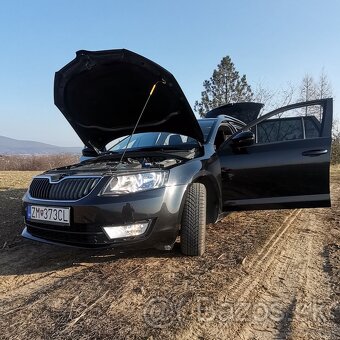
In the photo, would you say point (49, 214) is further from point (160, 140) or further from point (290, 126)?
point (290, 126)

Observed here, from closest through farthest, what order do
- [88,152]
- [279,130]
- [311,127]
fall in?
1. [311,127]
2. [279,130]
3. [88,152]

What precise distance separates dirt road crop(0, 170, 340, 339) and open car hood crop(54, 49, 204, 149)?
1.66 meters

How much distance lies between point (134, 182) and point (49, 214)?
2.92ft

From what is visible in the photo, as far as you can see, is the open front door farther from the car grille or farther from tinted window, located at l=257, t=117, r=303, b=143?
the car grille

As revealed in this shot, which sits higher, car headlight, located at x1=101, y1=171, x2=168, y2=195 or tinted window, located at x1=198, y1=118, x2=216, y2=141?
tinted window, located at x1=198, y1=118, x2=216, y2=141

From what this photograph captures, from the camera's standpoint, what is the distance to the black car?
3.35 m

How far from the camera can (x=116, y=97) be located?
190 inches

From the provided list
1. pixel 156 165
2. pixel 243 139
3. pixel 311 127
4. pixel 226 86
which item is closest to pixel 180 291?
pixel 156 165

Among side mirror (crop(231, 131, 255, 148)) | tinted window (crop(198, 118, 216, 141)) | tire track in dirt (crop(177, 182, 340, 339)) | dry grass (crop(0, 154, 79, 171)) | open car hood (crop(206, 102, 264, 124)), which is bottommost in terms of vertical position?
dry grass (crop(0, 154, 79, 171))

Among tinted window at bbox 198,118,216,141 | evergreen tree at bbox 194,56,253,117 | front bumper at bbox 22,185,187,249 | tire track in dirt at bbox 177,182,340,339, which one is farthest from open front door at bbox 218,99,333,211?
evergreen tree at bbox 194,56,253,117

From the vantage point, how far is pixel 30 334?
2.39 meters

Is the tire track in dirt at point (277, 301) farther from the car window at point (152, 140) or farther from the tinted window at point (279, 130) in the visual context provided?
the car window at point (152, 140)

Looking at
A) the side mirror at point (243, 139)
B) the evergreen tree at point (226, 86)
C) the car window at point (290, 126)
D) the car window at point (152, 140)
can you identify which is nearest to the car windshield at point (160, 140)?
the car window at point (152, 140)

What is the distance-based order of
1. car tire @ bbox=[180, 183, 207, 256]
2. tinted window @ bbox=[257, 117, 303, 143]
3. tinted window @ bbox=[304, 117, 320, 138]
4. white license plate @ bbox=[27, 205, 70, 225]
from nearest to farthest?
1. white license plate @ bbox=[27, 205, 70, 225]
2. car tire @ bbox=[180, 183, 207, 256]
3. tinted window @ bbox=[304, 117, 320, 138]
4. tinted window @ bbox=[257, 117, 303, 143]
